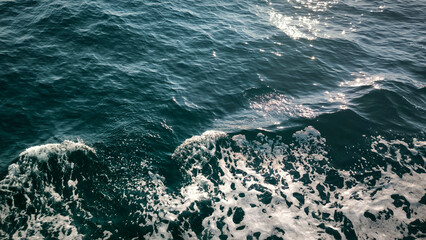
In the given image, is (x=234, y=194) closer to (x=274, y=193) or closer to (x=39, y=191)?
(x=274, y=193)

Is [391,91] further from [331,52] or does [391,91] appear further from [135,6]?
[135,6]

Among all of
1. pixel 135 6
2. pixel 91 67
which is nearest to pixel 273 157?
pixel 91 67

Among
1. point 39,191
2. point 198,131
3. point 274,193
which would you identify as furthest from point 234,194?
point 39,191

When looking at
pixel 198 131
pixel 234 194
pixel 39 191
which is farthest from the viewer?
pixel 198 131

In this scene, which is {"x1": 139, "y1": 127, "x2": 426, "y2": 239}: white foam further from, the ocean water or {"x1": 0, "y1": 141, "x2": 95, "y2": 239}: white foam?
{"x1": 0, "y1": 141, "x2": 95, "y2": 239}: white foam

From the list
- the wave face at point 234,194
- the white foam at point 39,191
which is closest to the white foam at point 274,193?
the wave face at point 234,194

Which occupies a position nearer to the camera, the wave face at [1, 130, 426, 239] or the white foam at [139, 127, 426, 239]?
the wave face at [1, 130, 426, 239]

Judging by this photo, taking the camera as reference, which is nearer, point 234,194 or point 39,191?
point 39,191

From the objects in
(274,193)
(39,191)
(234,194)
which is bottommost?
(39,191)

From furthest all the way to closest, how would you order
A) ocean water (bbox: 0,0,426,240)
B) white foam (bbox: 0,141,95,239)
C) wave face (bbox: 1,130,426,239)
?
1. ocean water (bbox: 0,0,426,240)
2. wave face (bbox: 1,130,426,239)
3. white foam (bbox: 0,141,95,239)

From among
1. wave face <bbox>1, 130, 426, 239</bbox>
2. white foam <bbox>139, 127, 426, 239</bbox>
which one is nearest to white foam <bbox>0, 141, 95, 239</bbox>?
wave face <bbox>1, 130, 426, 239</bbox>
